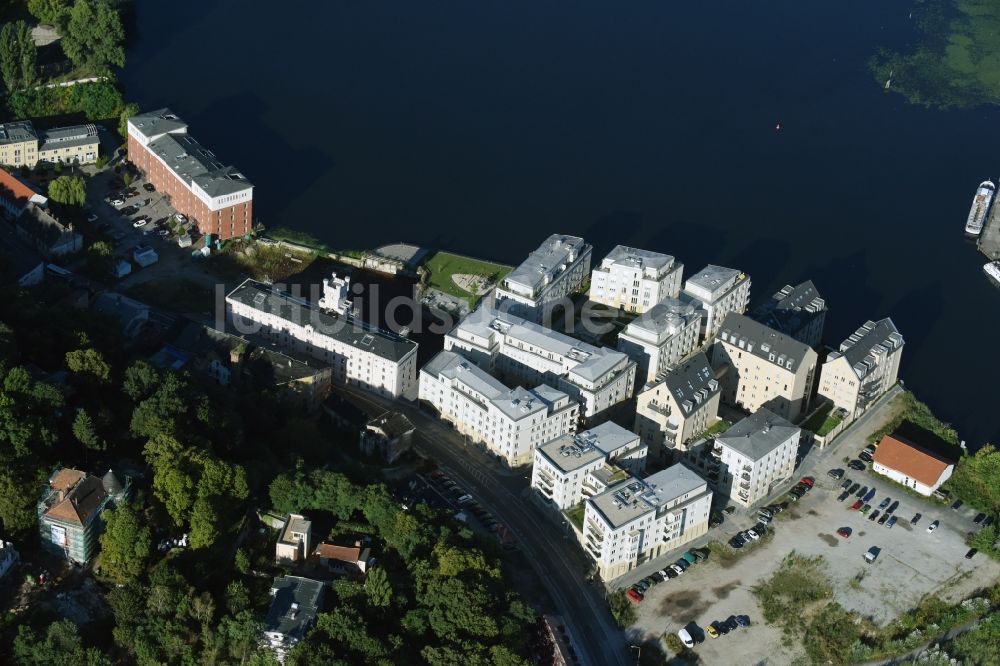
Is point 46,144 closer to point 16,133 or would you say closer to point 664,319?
point 16,133

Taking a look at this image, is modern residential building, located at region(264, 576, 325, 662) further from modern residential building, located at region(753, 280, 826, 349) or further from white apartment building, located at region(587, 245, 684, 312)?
modern residential building, located at region(753, 280, 826, 349)

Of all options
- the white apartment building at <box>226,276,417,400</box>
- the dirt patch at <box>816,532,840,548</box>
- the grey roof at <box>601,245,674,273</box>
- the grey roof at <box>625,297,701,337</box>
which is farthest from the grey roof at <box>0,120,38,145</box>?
the dirt patch at <box>816,532,840,548</box>

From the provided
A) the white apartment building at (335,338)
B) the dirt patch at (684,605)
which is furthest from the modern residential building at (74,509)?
the dirt patch at (684,605)

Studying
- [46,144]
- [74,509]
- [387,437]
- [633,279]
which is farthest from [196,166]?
[74,509]

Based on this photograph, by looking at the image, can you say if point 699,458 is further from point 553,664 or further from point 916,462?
point 553,664

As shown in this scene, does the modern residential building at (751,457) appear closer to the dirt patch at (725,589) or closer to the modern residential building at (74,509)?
the dirt patch at (725,589)
